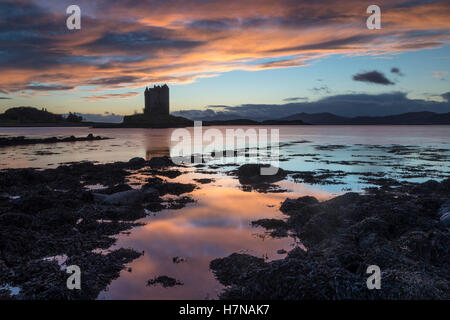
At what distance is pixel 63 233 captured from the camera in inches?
476

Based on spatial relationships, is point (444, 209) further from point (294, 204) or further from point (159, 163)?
point (159, 163)

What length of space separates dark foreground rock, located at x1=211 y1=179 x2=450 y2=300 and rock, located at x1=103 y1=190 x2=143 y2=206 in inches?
343

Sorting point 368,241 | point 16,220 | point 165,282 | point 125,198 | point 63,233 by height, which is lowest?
point 165,282

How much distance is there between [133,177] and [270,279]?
21670 mm

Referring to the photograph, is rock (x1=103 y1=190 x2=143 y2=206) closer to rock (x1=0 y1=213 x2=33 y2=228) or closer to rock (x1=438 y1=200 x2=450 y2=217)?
rock (x1=0 y1=213 x2=33 y2=228)

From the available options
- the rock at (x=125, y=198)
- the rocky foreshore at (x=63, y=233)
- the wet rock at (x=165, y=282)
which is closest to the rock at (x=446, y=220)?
the wet rock at (x=165, y=282)

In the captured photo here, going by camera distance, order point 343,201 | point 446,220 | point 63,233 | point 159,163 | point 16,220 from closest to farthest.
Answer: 1. point 446,220
2. point 63,233
3. point 16,220
4. point 343,201
5. point 159,163

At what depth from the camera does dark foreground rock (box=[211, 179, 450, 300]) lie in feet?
22.1

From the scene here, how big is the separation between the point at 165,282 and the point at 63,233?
653 centimetres

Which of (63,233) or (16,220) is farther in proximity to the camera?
(16,220)

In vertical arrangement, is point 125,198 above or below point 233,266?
above

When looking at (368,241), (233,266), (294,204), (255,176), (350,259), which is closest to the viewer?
(350,259)

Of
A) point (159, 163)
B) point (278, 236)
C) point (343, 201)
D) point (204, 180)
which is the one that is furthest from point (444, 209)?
point (159, 163)

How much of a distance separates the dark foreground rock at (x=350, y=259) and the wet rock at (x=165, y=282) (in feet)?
4.44
